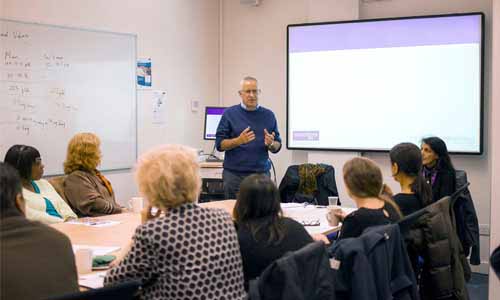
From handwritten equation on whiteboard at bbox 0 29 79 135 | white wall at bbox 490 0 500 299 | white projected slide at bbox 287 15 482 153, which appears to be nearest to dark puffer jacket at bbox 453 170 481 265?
white wall at bbox 490 0 500 299

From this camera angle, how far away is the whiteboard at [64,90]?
173 inches

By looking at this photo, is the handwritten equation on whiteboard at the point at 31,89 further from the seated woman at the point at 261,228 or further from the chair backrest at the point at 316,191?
the seated woman at the point at 261,228

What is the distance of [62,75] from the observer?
4.77 metres

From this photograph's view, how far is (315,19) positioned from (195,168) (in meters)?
4.18

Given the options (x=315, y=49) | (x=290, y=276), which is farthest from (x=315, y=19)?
(x=290, y=276)

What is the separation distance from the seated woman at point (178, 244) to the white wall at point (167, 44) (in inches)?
119

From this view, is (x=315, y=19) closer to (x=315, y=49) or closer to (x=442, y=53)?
(x=315, y=49)

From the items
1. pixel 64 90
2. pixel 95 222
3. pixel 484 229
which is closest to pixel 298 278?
pixel 95 222

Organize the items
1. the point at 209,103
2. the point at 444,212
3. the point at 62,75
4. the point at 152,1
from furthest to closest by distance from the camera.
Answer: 1. the point at 209,103
2. the point at 152,1
3. the point at 62,75
4. the point at 444,212

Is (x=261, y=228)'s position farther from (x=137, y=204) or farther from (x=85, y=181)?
(x=85, y=181)

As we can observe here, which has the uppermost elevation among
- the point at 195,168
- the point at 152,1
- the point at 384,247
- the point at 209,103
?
the point at 152,1

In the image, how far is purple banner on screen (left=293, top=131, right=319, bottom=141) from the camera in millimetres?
5899

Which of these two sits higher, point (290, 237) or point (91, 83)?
point (91, 83)

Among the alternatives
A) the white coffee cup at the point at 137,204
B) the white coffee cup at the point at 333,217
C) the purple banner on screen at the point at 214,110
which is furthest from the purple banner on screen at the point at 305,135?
the white coffee cup at the point at 333,217
